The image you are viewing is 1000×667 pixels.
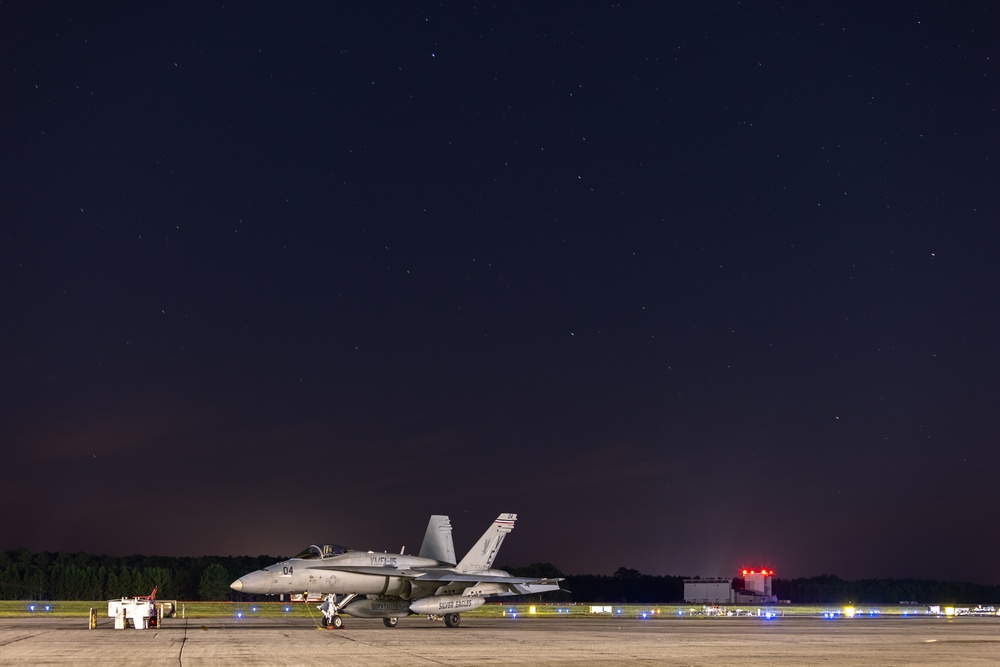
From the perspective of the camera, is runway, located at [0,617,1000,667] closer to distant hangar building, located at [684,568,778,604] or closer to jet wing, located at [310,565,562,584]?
jet wing, located at [310,565,562,584]

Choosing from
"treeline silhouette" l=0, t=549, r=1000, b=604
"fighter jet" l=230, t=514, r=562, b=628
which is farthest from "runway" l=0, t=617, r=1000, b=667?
"treeline silhouette" l=0, t=549, r=1000, b=604

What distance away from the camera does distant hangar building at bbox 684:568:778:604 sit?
107m

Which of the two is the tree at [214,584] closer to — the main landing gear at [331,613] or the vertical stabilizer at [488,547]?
the vertical stabilizer at [488,547]

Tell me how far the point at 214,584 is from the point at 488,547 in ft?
207

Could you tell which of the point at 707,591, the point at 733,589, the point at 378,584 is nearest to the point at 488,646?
the point at 378,584

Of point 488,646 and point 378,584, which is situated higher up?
point 378,584

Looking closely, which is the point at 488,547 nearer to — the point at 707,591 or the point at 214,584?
Result: the point at 707,591

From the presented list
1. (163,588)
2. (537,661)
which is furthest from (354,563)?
(163,588)

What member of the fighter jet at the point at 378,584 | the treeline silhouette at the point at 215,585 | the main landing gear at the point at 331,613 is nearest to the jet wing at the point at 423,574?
the fighter jet at the point at 378,584

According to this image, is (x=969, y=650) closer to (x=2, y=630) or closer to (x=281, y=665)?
(x=281, y=665)

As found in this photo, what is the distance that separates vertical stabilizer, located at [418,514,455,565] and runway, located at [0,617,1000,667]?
10.9m

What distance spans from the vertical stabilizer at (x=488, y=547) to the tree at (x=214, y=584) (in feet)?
194

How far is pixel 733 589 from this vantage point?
112m

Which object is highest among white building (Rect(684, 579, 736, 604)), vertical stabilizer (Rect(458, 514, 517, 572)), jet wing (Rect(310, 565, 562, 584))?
vertical stabilizer (Rect(458, 514, 517, 572))
